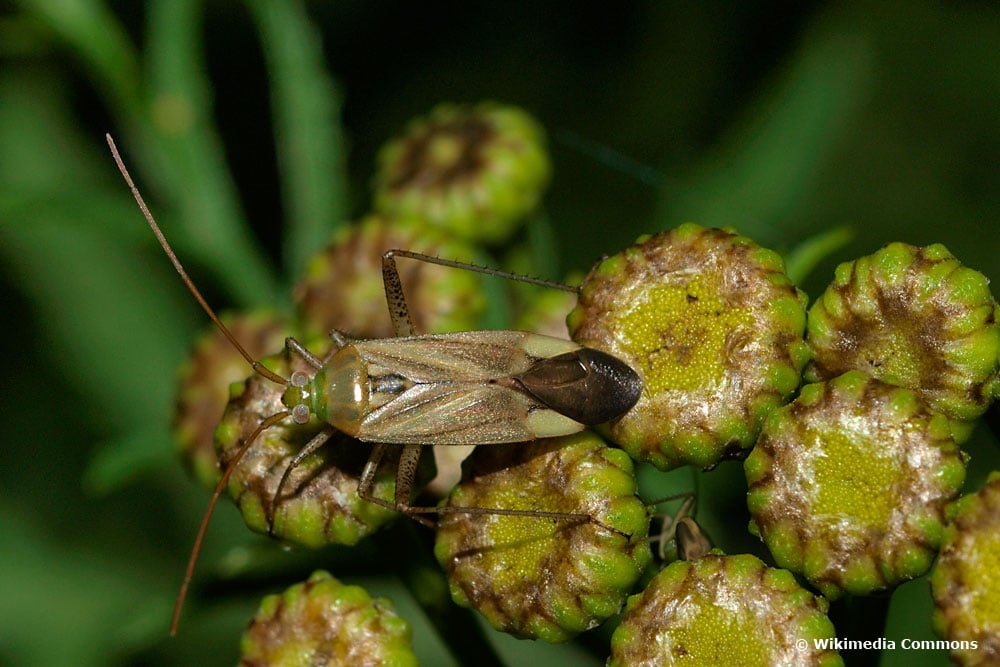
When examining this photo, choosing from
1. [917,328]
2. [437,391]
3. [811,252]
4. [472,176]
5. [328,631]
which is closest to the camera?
[917,328]

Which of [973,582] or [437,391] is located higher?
[973,582]

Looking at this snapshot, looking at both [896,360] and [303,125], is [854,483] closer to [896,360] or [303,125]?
[896,360]

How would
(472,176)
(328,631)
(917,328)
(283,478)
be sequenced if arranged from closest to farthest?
(917,328), (328,631), (283,478), (472,176)

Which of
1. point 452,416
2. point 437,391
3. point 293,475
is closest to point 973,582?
point 452,416

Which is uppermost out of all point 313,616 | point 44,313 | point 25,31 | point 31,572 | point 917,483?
point 917,483

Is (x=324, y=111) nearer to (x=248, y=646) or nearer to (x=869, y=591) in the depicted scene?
(x=248, y=646)

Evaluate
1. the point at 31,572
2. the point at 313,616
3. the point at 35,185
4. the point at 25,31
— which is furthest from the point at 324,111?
the point at 31,572

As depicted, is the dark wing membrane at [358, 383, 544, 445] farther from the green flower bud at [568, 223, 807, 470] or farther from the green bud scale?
the green flower bud at [568, 223, 807, 470]

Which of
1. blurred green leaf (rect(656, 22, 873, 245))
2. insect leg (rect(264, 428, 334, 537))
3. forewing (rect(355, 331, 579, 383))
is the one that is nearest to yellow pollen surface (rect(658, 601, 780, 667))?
forewing (rect(355, 331, 579, 383))

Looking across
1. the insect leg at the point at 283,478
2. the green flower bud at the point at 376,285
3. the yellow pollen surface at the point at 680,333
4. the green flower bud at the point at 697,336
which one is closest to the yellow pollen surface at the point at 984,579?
the green flower bud at the point at 697,336
